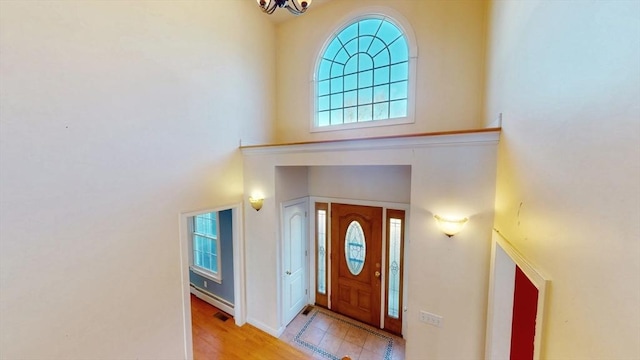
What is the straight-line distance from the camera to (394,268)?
11.9 ft

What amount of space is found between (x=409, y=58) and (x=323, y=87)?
151 cm

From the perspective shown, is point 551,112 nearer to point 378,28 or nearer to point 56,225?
point 378,28

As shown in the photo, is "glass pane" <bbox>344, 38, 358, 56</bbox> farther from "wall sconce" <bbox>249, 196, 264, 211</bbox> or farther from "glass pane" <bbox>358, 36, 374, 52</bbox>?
"wall sconce" <bbox>249, 196, 264, 211</bbox>

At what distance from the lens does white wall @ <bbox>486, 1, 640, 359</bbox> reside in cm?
70

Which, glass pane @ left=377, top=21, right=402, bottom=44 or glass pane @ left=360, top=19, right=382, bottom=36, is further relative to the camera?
glass pane @ left=360, top=19, right=382, bottom=36

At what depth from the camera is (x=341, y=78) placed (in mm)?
3920

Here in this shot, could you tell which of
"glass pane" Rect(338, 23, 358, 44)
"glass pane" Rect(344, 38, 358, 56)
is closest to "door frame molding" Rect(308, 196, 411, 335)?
"glass pane" Rect(344, 38, 358, 56)

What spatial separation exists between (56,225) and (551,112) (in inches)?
144

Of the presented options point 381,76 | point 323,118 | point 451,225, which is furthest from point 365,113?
point 451,225

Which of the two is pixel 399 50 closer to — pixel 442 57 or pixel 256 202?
pixel 442 57

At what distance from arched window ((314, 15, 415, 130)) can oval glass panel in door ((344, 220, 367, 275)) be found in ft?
6.03

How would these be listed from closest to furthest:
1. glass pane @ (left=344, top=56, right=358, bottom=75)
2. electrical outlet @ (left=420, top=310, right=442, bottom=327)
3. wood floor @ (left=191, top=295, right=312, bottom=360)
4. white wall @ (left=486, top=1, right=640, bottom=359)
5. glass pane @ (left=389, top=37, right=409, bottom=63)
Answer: white wall @ (left=486, top=1, right=640, bottom=359)
electrical outlet @ (left=420, top=310, right=442, bottom=327)
wood floor @ (left=191, top=295, right=312, bottom=360)
glass pane @ (left=389, top=37, right=409, bottom=63)
glass pane @ (left=344, top=56, right=358, bottom=75)

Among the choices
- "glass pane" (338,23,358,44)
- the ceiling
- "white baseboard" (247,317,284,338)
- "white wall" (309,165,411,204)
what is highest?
the ceiling

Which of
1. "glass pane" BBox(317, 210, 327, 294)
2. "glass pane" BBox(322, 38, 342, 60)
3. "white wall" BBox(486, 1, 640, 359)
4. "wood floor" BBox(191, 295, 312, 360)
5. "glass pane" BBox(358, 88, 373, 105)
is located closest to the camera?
"white wall" BBox(486, 1, 640, 359)
